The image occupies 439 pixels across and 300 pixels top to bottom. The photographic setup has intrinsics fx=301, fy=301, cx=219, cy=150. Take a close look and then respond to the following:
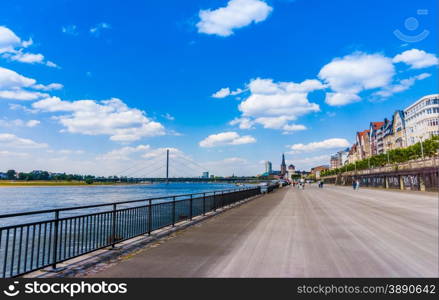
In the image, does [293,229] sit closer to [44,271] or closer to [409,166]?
[44,271]

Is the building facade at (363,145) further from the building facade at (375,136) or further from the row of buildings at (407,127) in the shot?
the building facade at (375,136)

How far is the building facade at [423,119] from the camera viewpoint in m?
82.2

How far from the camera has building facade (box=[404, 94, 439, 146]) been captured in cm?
8219

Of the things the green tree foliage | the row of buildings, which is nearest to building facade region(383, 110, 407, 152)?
the row of buildings

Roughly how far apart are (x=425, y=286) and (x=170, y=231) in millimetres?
7543

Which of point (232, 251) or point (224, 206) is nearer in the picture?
point (232, 251)

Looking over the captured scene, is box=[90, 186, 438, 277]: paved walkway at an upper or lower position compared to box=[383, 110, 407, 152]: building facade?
lower

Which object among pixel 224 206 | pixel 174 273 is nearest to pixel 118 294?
pixel 174 273

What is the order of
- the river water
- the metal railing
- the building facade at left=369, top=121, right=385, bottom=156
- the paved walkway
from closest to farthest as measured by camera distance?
the paved walkway < the metal railing < the river water < the building facade at left=369, top=121, right=385, bottom=156

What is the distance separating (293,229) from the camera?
427 inches

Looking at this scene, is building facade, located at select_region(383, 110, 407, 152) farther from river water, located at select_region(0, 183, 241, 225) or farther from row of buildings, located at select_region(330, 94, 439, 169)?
river water, located at select_region(0, 183, 241, 225)

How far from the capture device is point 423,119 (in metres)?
86.0

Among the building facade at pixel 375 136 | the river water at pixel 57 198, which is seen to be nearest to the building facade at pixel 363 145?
the building facade at pixel 375 136

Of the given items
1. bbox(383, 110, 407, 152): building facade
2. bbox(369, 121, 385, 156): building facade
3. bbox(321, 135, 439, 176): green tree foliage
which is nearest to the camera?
bbox(321, 135, 439, 176): green tree foliage
